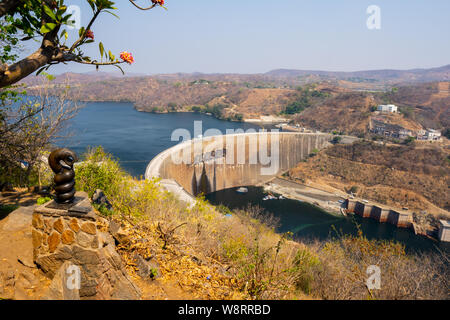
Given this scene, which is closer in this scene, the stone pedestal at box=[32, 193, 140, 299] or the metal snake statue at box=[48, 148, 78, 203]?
the stone pedestal at box=[32, 193, 140, 299]

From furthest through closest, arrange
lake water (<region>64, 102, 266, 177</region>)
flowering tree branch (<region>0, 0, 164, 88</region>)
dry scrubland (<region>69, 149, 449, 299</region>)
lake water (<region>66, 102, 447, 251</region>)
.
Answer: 1. lake water (<region>64, 102, 266, 177</region>)
2. lake water (<region>66, 102, 447, 251</region>)
3. dry scrubland (<region>69, 149, 449, 299</region>)
4. flowering tree branch (<region>0, 0, 164, 88</region>)

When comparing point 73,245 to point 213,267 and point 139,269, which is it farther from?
point 213,267

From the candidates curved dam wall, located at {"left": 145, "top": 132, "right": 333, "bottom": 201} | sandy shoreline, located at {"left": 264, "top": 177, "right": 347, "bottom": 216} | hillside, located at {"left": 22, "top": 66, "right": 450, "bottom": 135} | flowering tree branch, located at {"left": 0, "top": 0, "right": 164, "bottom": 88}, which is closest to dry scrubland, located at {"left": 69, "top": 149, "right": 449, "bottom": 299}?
flowering tree branch, located at {"left": 0, "top": 0, "right": 164, "bottom": 88}

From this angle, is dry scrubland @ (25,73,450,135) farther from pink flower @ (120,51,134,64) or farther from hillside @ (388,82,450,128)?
pink flower @ (120,51,134,64)

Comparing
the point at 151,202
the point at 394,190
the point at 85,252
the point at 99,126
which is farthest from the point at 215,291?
the point at 99,126

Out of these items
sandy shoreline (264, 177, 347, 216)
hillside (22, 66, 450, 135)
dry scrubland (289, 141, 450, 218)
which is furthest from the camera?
hillside (22, 66, 450, 135)

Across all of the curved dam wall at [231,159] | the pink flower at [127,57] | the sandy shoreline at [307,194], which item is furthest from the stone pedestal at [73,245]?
the sandy shoreline at [307,194]
